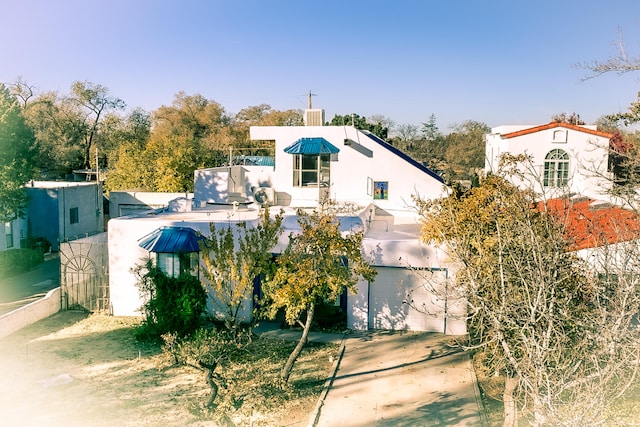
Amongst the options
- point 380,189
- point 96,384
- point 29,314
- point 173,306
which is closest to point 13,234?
point 29,314

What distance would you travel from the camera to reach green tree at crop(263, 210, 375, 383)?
12789 millimetres

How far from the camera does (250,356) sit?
1501 cm

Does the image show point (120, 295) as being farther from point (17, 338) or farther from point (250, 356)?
point (250, 356)

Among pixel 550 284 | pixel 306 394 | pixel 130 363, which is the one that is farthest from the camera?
pixel 130 363

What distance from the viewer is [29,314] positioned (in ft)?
57.6

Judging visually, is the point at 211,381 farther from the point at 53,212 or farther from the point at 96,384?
the point at 53,212

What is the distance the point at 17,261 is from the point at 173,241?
12282 millimetres

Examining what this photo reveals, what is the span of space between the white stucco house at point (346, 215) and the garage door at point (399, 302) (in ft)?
0.11

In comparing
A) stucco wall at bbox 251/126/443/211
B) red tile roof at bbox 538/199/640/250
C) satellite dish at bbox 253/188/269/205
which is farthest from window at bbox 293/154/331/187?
red tile roof at bbox 538/199/640/250

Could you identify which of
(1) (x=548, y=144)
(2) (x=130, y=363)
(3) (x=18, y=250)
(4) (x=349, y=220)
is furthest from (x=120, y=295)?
(1) (x=548, y=144)

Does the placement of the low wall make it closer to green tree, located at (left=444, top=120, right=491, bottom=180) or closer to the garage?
the garage

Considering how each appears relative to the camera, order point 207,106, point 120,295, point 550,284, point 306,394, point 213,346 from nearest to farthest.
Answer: point 550,284, point 213,346, point 306,394, point 120,295, point 207,106

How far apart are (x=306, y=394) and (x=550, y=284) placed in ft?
21.5

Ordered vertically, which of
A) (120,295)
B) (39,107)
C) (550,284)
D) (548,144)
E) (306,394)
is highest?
(39,107)
